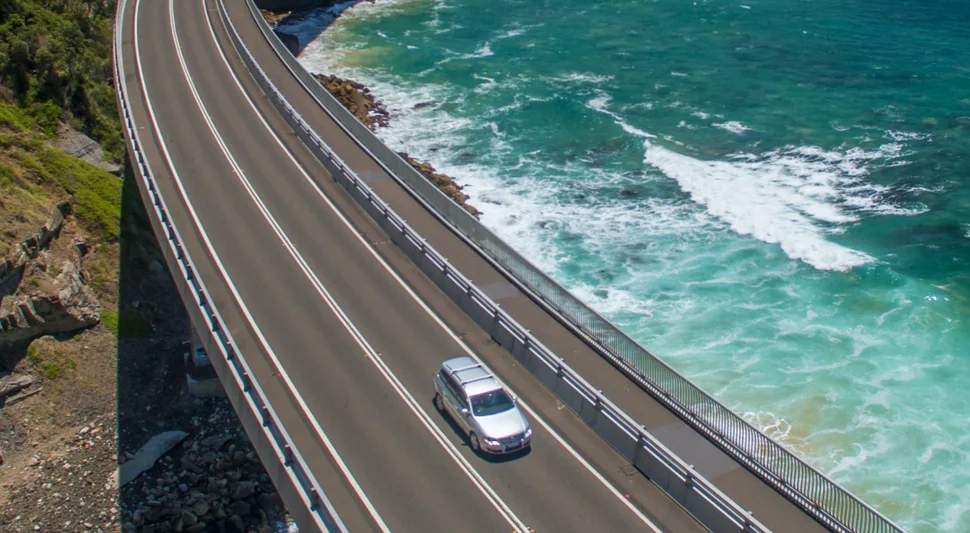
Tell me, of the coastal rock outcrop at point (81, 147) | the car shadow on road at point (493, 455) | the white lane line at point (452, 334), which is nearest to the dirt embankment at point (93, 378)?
the coastal rock outcrop at point (81, 147)

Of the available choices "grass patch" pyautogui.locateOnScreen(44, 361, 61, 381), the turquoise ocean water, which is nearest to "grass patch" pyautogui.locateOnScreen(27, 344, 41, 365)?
"grass patch" pyautogui.locateOnScreen(44, 361, 61, 381)

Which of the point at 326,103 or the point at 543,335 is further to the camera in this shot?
the point at 326,103

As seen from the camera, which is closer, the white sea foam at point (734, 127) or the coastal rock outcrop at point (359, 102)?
the white sea foam at point (734, 127)

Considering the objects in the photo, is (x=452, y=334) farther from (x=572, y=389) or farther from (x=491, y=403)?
(x=572, y=389)

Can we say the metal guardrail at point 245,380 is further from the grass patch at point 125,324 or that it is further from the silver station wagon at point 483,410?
the grass patch at point 125,324

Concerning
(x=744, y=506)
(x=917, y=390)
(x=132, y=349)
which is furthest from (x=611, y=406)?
(x=132, y=349)

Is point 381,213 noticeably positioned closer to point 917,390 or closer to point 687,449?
point 687,449

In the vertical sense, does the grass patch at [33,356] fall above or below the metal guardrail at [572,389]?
below
